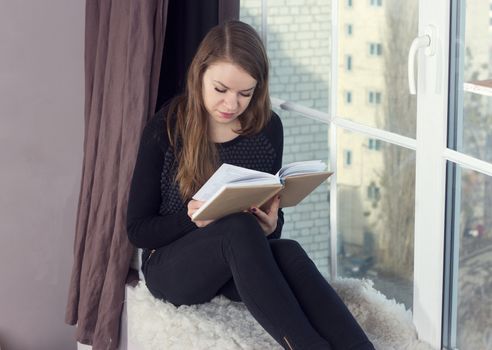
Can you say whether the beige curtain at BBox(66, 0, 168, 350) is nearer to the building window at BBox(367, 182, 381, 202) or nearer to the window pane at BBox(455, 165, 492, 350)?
the building window at BBox(367, 182, 381, 202)

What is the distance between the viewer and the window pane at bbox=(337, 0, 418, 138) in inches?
98.1

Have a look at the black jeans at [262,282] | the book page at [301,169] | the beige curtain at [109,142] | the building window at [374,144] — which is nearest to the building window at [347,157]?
the building window at [374,144]

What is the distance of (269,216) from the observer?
2646mm

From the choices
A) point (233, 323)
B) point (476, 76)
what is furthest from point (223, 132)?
point (476, 76)

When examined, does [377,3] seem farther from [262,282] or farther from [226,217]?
[262,282]

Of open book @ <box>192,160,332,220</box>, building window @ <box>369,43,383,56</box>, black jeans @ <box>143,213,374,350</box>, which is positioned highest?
building window @ <box>369,43,383,56</box>

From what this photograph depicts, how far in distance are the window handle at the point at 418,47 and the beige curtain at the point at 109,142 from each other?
94 centimetres

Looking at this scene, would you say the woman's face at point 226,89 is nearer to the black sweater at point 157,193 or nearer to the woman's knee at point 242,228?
the black sweater at point 157,193

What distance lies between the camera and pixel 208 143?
2775mm

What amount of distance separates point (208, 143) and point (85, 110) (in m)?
0.82

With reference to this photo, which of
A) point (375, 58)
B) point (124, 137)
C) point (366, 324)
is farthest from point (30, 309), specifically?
point (375, 58)

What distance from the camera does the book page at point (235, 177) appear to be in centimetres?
240

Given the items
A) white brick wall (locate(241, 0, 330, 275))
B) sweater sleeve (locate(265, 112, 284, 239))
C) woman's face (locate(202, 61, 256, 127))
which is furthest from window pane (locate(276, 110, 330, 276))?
woman's face (locate(202, 61, 256, 127))

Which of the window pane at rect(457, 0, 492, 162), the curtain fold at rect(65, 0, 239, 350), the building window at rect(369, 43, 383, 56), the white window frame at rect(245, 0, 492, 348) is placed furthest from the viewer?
the curtain fold at rect(65, 0, 239, 350)
